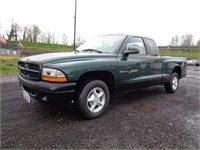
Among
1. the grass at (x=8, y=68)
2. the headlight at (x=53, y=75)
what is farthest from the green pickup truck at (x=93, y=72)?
the grass at (x=8, y=68)

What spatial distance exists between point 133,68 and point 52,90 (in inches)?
76.8

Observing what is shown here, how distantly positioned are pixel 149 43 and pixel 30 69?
10.7 ft

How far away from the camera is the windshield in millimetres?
3789

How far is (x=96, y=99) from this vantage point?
10.7 ft

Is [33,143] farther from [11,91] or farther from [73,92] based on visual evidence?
[11,91]

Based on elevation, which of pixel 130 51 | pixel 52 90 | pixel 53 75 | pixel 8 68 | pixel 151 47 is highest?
pixel 151 47

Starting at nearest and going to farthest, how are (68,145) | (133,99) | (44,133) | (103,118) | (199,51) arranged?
(68,145) → (44,133) → (103,118) → (133,99) → (199,51)

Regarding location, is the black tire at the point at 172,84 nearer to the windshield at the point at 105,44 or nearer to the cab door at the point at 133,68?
the cab door at the point at 133,68

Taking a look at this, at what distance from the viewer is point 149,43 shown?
479 centimetres

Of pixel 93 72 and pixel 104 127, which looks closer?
pixel 104 127

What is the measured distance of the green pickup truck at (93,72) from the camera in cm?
275

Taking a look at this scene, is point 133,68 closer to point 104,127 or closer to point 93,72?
point 93,72

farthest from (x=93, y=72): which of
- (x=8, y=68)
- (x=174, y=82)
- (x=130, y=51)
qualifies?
(x=8, y=68)

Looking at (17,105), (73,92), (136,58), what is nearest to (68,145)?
(73,92)
